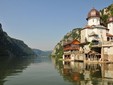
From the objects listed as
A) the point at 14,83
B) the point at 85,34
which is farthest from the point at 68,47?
the point at 14,83

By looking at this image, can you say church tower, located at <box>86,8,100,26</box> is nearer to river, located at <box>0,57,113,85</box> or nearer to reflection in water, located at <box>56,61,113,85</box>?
river, located at <box>0,57,113,85</box>

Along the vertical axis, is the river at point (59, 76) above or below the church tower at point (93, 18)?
below

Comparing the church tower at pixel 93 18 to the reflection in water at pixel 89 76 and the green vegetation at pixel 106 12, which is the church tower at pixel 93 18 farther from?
the reflection in water at pixel 89 76

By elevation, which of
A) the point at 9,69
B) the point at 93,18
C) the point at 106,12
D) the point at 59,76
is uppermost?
the point at 106,12

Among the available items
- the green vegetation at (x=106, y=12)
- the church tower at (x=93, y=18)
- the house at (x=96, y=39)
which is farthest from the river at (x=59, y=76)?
the green vegetation at (x=106, y=12)

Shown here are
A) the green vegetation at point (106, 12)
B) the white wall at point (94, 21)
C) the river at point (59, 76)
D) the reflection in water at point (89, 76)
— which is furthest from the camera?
the green vegetation at point (106, 12)

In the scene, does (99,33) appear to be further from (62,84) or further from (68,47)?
(62,84)

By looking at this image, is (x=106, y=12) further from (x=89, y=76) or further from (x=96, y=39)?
(x=89, y=76)

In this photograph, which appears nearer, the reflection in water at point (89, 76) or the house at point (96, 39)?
the reflection in water at point (89, 76)

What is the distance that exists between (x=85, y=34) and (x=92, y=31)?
9.89 ft

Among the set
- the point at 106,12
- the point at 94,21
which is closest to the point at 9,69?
the point at 94,21

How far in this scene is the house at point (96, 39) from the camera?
265 ft

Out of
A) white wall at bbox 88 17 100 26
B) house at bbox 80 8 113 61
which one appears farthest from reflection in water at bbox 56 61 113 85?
white wall at bbox 88 17 100 26

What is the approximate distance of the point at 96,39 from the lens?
91750 millimetres
